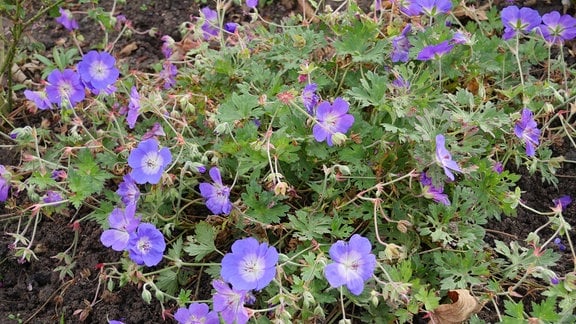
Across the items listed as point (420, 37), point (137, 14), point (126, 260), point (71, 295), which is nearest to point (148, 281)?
point (126, 260)

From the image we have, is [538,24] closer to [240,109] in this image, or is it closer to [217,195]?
[240,109]

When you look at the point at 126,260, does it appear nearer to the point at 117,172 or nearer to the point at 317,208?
the point at 117,172

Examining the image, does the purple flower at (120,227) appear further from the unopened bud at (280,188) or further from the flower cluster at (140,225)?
the unopened bud at (280,188)

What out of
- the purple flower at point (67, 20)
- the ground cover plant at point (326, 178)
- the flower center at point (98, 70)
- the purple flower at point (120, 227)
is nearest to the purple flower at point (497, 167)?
the ground cover plant at point (326, 178)

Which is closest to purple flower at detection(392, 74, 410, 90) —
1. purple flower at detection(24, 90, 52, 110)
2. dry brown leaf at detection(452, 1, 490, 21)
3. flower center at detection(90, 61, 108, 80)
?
dry brown leaf at detection(452, 1, 490, 21)

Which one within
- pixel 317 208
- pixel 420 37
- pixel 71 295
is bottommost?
pixel 71 295

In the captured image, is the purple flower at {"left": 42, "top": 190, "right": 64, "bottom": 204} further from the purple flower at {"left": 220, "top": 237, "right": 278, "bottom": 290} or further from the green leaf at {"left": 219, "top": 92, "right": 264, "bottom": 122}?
the purple flower at {"left": 220, "top": 237, "right": 278, "bottom": 290}
